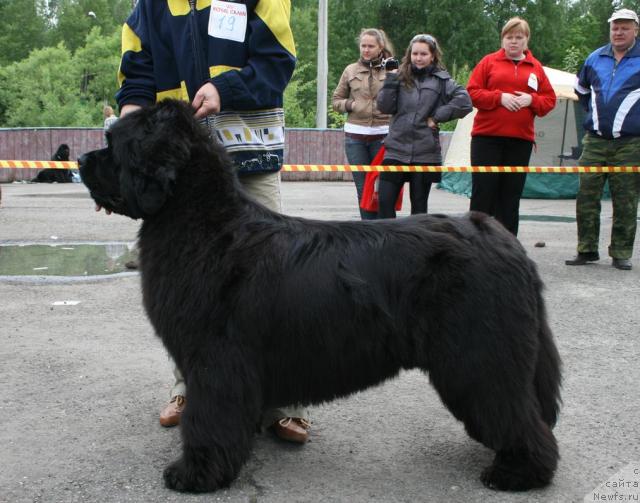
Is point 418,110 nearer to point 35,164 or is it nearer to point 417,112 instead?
point 417,112

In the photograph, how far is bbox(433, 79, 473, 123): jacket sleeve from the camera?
671 centimetres

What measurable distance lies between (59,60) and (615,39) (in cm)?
3091

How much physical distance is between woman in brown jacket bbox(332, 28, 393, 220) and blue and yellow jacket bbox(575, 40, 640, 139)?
2.19 metres

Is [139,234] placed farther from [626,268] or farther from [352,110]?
[626,268]

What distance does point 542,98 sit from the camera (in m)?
7.04

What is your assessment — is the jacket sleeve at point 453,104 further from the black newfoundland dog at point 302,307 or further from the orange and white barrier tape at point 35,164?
the black newfoundland dog at point 302,307

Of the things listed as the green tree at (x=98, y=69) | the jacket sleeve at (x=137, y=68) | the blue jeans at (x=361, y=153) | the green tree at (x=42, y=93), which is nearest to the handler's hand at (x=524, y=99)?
the blue jeans at (x=361, y=153)

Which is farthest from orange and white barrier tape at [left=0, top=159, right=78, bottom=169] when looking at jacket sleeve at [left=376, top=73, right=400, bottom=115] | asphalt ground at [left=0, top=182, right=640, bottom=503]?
jacket sleeve at [left=376, top=73, right=400, bottom=115]

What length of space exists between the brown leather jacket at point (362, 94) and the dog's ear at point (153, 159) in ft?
15.2

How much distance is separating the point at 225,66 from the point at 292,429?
175 cm

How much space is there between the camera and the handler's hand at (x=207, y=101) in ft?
10.6

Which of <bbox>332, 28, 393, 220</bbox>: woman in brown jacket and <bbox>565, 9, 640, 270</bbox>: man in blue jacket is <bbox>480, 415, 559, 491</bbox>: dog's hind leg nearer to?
<bbox>332, 28, 393, 220</bbox>: woman in brown jacket

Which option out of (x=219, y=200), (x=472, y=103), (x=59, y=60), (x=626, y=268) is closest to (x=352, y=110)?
(x=472, y=103)

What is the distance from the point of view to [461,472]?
123 inches
